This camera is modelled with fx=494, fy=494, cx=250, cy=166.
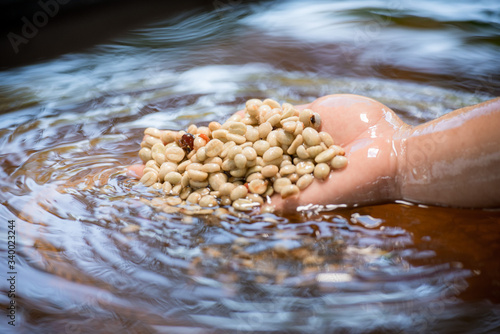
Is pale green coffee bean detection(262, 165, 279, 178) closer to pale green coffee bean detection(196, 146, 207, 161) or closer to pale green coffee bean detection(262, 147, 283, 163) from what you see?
pale green coffee bean detection(262, 147, 283, 163)

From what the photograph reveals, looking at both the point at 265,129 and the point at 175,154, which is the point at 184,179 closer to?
the point at 175,154

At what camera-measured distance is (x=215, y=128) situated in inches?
42.7

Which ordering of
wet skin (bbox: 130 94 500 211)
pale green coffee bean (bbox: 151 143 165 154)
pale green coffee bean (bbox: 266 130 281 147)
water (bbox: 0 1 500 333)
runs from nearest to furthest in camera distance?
water (bbox: 0 1 500 333)
wet skin (bbox: 130 94 500 211)
pale green coffee bean (bbox: 266 130 281 147)
pale green coffee bean (bbox: 151 143 165 154)

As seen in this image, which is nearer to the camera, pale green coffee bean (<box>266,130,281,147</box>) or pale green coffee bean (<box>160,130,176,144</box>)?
pale green coffee bean (<box>266,130,281,147</box>)

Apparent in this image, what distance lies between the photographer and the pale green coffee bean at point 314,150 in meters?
0.97

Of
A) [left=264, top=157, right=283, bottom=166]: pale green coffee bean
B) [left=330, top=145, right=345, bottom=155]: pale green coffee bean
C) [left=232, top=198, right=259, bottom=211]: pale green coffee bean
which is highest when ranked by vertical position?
[left=330, top=145, right=345, bottom=155]: pale green coffee bean

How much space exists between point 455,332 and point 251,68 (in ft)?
3.88

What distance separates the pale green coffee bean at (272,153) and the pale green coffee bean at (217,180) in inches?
3.7

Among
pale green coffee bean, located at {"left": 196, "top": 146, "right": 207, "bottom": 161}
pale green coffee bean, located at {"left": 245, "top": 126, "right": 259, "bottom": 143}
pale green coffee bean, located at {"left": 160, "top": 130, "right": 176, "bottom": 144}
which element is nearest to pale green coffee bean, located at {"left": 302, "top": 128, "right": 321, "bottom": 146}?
pale green coffee bean, located at {"left": 245, "top": 126, "right": 259, "bottom": 143}

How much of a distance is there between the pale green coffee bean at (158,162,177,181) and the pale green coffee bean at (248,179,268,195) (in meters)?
0.19

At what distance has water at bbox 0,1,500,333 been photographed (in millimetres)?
680

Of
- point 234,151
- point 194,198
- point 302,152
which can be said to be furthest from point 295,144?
point 194,198

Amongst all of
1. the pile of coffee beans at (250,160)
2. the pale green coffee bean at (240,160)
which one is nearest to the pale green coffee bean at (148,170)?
the pile of coffee beans at (250,160)

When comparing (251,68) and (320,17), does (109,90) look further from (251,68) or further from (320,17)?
(320,17)
